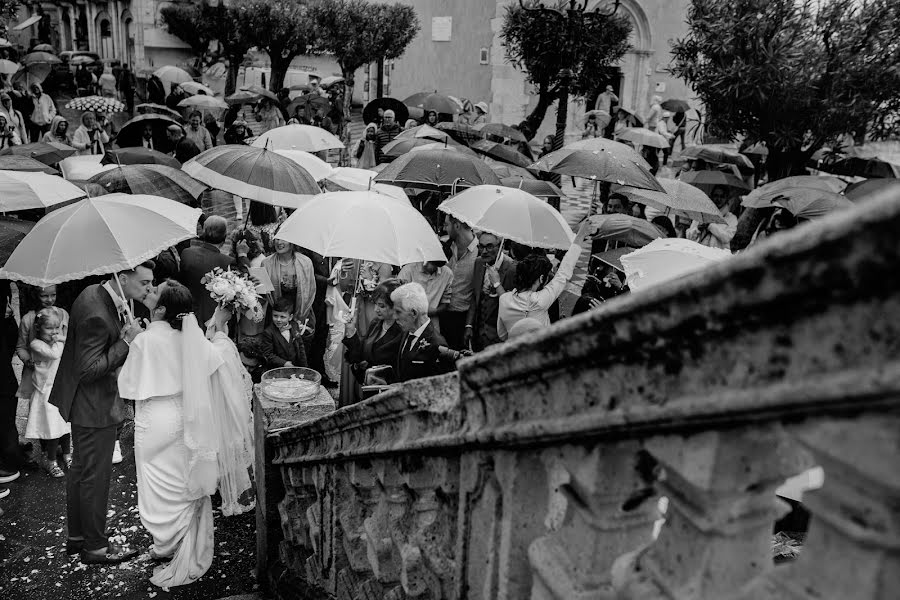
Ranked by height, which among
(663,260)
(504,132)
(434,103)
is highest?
(434,103)

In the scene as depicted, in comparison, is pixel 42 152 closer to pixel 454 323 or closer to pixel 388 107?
pixel 454 323

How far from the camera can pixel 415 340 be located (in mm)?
5062

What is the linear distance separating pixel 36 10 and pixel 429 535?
2197 inches

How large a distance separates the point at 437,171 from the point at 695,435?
7.85m

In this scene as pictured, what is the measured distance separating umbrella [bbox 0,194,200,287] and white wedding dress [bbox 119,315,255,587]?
64cm

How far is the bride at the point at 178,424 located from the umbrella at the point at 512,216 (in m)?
2.75

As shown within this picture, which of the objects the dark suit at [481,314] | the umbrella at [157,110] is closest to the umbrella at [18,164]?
the dark suit at [481,314]

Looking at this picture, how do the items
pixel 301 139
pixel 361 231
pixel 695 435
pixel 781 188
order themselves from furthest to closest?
pixel 301 139 → pixel 781 188 → pixel 361 231 → pixel 695 435

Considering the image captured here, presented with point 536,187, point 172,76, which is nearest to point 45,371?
point 536,187

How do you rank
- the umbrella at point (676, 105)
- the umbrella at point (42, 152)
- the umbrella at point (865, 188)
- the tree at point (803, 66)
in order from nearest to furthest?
the tree at point (803, 66) < the umbrella at point (865, 188) < the umbrella at point (42, 152) < the umbrella at point (676, 105)

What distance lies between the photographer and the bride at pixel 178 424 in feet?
15.6

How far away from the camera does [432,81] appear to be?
31078 millimetres

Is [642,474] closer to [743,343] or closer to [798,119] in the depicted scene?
[743,343]

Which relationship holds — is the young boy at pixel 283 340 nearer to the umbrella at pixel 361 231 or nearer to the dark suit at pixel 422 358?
the umbrella at pixel 361 231
